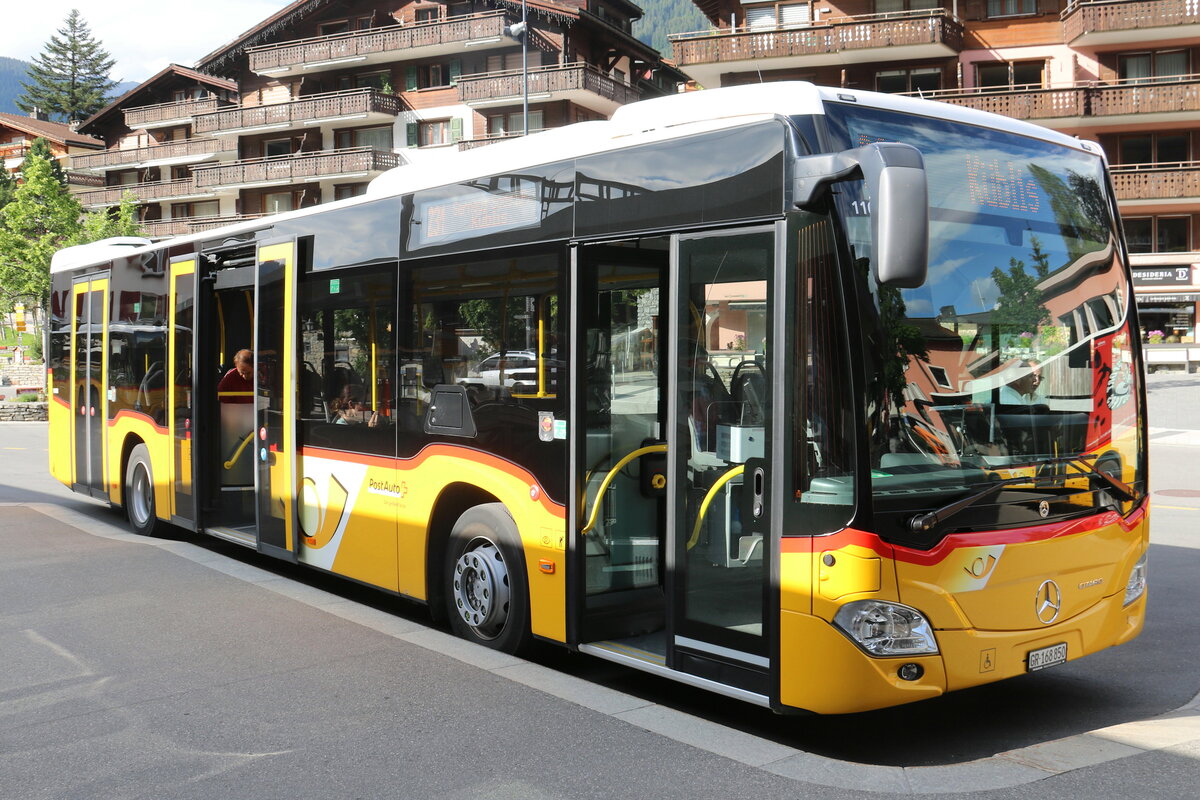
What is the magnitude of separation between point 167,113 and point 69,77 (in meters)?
42.2

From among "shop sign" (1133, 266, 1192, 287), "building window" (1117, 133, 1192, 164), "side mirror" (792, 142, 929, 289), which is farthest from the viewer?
"shop sign" (1133, 266, 1192, 287)

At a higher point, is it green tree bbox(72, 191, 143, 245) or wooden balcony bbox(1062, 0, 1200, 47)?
wooden balcony bbox(1062, 0, 1200, 47)

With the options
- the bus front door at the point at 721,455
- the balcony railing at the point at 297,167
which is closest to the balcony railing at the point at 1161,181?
the balcony railing at the point at 297,167

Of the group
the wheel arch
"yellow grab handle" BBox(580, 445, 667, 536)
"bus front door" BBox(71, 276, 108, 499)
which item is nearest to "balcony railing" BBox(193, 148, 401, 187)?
"bus front door" BBox(71, 276, 108, 499)

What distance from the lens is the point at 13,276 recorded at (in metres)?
49.9

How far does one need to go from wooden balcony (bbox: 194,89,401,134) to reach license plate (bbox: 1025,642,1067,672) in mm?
53394

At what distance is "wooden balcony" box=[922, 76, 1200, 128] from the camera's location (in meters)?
40.8

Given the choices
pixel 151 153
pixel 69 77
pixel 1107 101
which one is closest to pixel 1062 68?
pixel 1107 101

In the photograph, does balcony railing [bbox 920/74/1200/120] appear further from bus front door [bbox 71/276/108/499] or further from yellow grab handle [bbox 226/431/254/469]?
yellow grab handle [bbox 226/431/254/469]

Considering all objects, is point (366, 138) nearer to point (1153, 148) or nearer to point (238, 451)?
point (1153, 148)

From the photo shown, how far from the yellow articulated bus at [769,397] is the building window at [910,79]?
38.4 metres

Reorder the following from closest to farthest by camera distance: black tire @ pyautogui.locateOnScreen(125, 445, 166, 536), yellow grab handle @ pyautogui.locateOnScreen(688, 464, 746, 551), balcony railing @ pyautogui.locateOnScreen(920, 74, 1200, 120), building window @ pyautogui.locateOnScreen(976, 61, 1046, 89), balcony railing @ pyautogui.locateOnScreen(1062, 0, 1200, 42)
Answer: yellow grab handle @ pyautogui.locateOnScreen(688, 464, 746, 551), black tire @ pyautogui.locateOnScreen(125, 445, 166, 536), balcony railing @ pyautogui.locateOnScreen(1062, 0, 1200, 42), balcony railing @ pyautogui.locateOnScreen(920, 74, 1200, 120), building window @ pyautogui.locateOnScreen(976, 61, 1046, 89)

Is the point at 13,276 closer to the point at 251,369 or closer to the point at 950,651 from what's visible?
the point at 251,369

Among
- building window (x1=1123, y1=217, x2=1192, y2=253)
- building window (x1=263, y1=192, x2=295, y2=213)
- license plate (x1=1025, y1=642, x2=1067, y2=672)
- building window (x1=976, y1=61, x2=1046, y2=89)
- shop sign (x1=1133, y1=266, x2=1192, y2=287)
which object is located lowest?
license plate (x1=1025, y1=642, x2=1067, y2=672)
